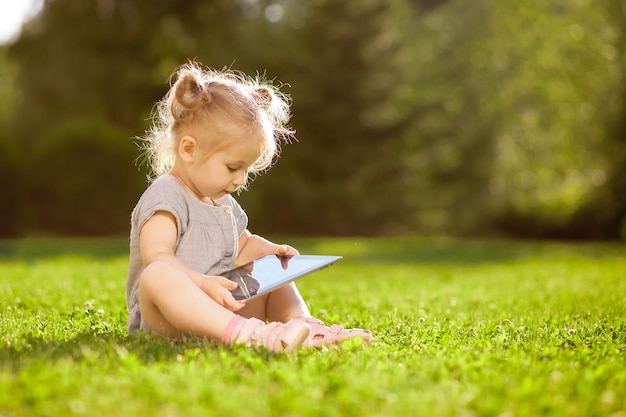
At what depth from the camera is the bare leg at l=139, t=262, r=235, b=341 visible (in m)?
3.64

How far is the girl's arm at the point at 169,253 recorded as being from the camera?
3764mm

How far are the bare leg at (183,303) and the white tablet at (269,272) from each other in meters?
0.22

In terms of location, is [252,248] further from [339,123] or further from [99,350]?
[339,123]

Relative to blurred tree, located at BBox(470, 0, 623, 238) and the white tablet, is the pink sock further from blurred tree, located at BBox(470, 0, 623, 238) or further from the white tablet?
blurred tree, located at BBox(470, 0, 623, 238)

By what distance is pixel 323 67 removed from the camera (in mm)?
25391

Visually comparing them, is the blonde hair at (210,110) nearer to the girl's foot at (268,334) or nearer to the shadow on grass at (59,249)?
the girl's foot at (268,334)

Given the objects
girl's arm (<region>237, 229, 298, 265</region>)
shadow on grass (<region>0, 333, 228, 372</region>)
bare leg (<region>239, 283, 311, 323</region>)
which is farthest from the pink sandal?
girl's arm (<region>237, 229, 298, 265</region>)

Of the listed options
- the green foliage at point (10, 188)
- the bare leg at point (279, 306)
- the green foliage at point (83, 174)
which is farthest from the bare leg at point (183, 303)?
the green foliage at point (83, 174)

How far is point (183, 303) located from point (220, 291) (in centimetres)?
21

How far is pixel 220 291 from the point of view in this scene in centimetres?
376

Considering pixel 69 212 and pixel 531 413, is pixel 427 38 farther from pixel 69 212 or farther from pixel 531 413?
pixel 531 413

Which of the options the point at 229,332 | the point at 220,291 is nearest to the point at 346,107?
the point at 220,291

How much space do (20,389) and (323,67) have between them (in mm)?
23336

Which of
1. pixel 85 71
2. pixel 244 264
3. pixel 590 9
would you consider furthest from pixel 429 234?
pixel 244 264
